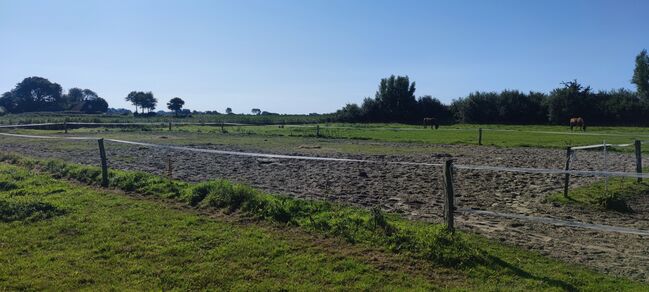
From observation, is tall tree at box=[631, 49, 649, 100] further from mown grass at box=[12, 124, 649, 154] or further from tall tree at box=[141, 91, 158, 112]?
tall tree at box=[141, 91, 158, 112]

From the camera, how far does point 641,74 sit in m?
64.4

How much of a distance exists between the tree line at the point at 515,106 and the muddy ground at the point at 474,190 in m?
45.0

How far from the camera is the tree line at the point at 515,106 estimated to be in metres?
58.2

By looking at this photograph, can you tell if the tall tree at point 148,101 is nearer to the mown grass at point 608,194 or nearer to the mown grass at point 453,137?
the mown grass at point 453,137

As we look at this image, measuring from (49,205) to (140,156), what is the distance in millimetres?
A: 11100

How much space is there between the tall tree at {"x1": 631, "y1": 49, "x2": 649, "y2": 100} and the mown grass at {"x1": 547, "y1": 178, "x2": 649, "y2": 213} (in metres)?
62.6

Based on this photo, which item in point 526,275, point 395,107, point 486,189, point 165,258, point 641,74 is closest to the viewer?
point 526,275

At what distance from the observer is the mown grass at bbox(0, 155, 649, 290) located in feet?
16.8

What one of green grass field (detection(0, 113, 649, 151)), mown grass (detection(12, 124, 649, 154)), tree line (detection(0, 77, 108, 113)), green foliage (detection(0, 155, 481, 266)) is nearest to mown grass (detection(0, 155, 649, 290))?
green foliage (detection(0, 155, 481, 266))

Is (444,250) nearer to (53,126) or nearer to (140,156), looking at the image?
(140,156)

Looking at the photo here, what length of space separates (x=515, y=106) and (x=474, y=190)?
195 ft

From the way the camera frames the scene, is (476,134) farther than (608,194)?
Yes

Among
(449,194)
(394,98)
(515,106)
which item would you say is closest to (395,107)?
(394,98)

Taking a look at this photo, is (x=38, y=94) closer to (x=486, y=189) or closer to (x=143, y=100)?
(x=143, y=100)
